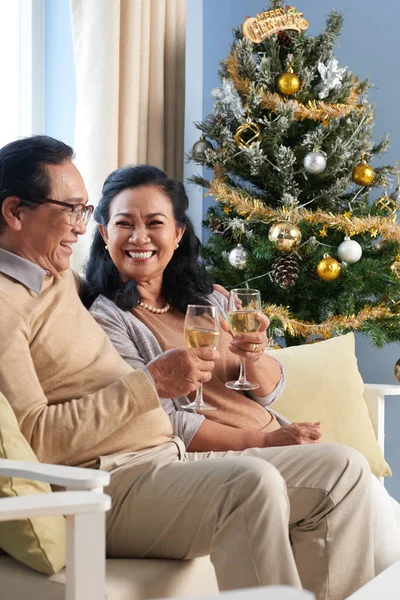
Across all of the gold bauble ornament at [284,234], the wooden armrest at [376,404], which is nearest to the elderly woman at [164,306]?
the wooden armrest at [376,404]

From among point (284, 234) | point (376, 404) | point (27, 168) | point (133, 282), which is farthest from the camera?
point (284, 234)

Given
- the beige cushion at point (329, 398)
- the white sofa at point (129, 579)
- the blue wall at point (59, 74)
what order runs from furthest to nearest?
the blue wall at point (59, 74) < the beige cushion at point (329, 398) < the white sofa at point (129, 579)

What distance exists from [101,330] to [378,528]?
768 millimetres

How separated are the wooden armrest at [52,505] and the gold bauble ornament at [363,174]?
216 cm

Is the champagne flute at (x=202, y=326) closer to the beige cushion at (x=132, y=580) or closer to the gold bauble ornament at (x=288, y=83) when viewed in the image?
the beige cushion at (x=132, y=580)

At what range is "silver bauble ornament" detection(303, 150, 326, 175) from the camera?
117 inches

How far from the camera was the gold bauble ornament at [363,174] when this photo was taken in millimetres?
3086

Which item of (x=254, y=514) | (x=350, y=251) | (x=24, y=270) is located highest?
(x=24, y=270)

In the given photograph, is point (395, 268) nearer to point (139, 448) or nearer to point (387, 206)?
point (387, 206)

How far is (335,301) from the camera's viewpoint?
3150 mm

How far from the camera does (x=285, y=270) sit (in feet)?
9.96

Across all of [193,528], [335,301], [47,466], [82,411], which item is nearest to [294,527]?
[193,528]

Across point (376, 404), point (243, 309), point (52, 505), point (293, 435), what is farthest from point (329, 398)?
point (52, 505)

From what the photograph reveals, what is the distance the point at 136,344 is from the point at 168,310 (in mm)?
194
